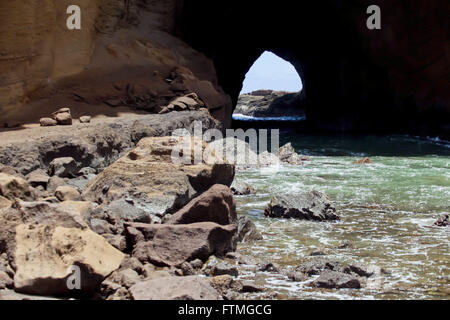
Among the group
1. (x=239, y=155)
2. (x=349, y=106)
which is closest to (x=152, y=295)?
(x=239, y=155)

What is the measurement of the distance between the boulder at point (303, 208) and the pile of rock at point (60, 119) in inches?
165

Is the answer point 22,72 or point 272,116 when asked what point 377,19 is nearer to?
point 22,72

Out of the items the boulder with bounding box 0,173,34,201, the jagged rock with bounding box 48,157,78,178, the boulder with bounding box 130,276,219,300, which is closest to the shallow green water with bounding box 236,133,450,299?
the boulder with bounding box 130,276,219,300

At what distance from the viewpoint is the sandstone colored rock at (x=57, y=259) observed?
10.1ft

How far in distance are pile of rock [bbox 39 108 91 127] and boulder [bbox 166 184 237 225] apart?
4.67 meters

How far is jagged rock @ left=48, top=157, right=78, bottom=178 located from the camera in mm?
6723

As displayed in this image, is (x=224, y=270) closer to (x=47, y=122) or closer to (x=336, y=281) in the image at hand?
(x=336, y=281)

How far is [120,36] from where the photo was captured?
12.4 metres

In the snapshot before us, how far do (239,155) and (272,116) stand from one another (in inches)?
1199

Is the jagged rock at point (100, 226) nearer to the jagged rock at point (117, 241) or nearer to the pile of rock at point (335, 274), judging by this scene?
the jagged rock at point (117, 241)

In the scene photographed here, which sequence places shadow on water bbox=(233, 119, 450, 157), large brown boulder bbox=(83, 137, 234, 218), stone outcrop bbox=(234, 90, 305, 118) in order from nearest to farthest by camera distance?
large brown boulder bbox=(83, 137, 234, 218) → shadow on water bbox=(233, 119, 450, 157) → stone outcrop bbox=(234, 90, 305, 118)

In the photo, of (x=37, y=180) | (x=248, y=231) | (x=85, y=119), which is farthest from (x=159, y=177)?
(x=85, y=119)

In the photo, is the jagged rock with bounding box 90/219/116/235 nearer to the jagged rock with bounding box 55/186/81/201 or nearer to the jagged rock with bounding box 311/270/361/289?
the jagged rock with bounding box 55/186/81/201

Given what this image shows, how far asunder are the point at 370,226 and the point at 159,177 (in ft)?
7.29
